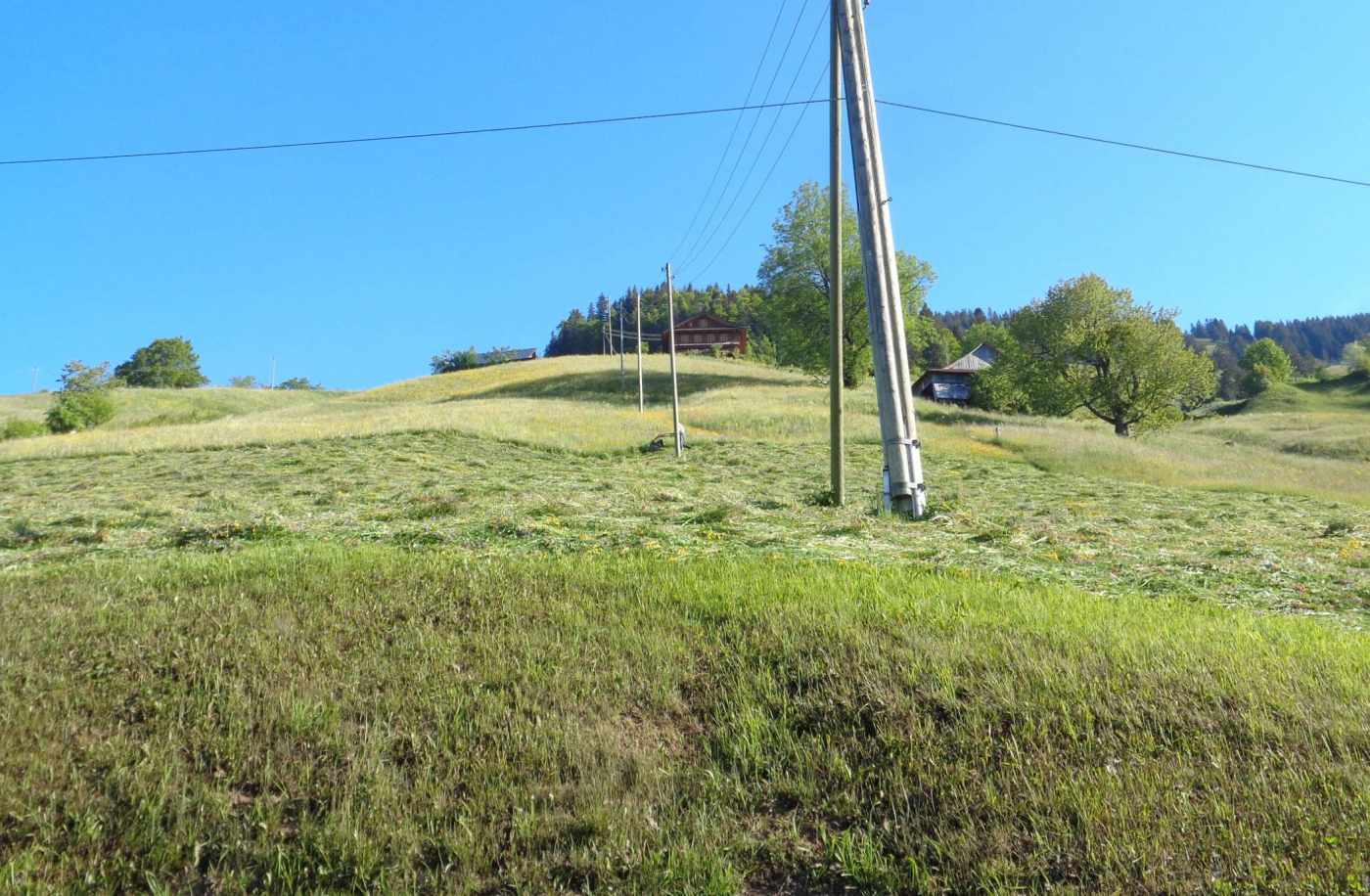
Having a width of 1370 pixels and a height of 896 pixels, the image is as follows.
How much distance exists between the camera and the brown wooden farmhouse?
422 feet

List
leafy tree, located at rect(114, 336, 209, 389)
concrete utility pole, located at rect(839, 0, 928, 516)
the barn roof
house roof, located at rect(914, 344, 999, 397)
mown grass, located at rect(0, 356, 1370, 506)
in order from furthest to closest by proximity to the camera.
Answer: leafy tree, located at rect(114, 336, 209, 389) → the barn roof → house roof, located at rect(914, 344, 999, 397) → mown grass, located at rect(0, 356, 1370, 506) → concrete utility pole, located at rect(839, 0, 928, 516)

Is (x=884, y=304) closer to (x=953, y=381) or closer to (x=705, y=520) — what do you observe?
(x=705, y=520)

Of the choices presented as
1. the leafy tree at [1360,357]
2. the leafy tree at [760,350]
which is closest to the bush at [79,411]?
the leafy tree at [760,350]

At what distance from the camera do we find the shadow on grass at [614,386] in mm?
60531

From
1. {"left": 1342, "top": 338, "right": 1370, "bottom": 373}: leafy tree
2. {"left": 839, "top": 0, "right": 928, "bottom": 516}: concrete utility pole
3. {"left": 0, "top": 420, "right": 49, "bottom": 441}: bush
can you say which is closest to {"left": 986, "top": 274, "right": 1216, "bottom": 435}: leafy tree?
{"left": 839, "top": 0, "right": 928, "bottom": 516}: concrete utility pole

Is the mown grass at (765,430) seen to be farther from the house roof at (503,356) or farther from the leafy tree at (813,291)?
the house roof at (503,356)

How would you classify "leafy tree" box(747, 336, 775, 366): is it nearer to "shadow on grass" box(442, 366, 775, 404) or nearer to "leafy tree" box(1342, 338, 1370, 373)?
"shadow on grass" box(442, 366, 775, 404)

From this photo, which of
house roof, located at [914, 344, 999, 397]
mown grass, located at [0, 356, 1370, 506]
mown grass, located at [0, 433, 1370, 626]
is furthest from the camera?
house roof, located at [914, 344, 999, 397]

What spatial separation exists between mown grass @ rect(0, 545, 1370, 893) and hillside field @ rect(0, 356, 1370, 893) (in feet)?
0.07

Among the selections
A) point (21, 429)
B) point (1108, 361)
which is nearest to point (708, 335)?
point (1108, 361)

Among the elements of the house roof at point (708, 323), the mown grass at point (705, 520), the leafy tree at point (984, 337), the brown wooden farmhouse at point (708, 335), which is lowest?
the mown grass at point (705, 520)

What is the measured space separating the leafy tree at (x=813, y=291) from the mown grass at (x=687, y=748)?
51.0 metres

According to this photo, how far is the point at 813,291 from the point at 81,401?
65258 mm

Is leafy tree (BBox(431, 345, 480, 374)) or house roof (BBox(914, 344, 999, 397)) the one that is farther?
leafy tree (BBox(431, 345, 480, 374))
